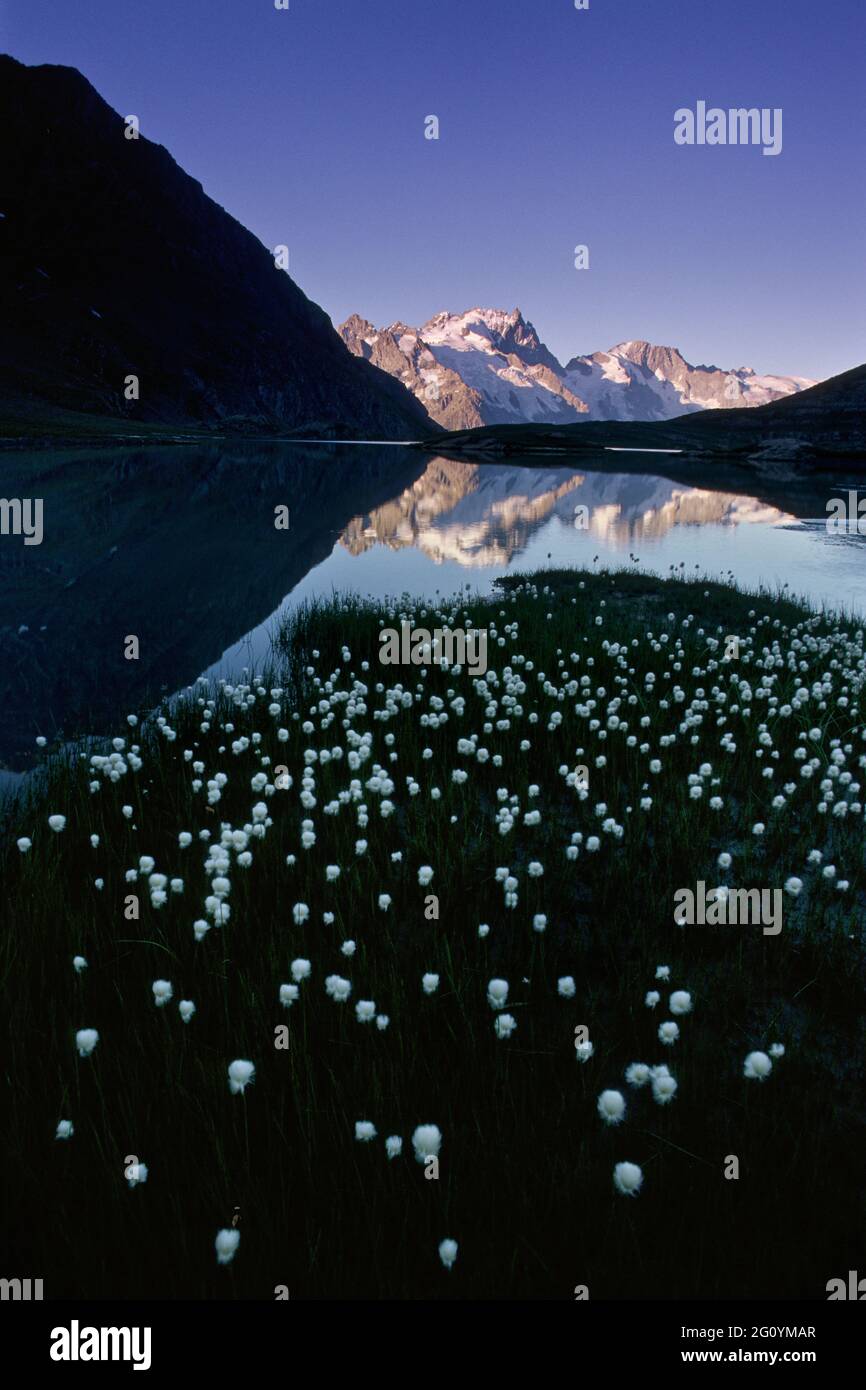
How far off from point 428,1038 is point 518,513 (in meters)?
46.6

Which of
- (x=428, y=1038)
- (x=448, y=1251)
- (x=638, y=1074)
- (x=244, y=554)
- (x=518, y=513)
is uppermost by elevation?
(x=518, y=513)

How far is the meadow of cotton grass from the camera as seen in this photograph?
3584mm

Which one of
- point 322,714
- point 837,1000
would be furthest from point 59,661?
point 837,1000

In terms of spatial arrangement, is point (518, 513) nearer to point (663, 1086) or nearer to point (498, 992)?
point (498, 992)

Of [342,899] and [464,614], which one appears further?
[464,614]

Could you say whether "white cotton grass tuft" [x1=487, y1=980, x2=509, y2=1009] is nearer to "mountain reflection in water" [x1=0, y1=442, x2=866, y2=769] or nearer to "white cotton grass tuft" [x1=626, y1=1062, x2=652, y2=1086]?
"white cotton grass tuft" [x1=626, y1=1062, x2=652, y2=1086]

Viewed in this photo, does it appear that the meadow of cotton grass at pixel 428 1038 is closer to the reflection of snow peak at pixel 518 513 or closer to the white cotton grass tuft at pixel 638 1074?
the white cotton grass tuft at pixel 638 1074

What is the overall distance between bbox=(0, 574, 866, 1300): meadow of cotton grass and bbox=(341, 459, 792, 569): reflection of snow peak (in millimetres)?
21466

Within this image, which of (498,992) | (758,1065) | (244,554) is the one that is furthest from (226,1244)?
(244,554)

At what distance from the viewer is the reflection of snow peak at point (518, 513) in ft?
111

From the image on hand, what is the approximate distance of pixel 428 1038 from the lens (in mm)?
4730

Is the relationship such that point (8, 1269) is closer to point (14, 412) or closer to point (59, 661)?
point (59, 661)
